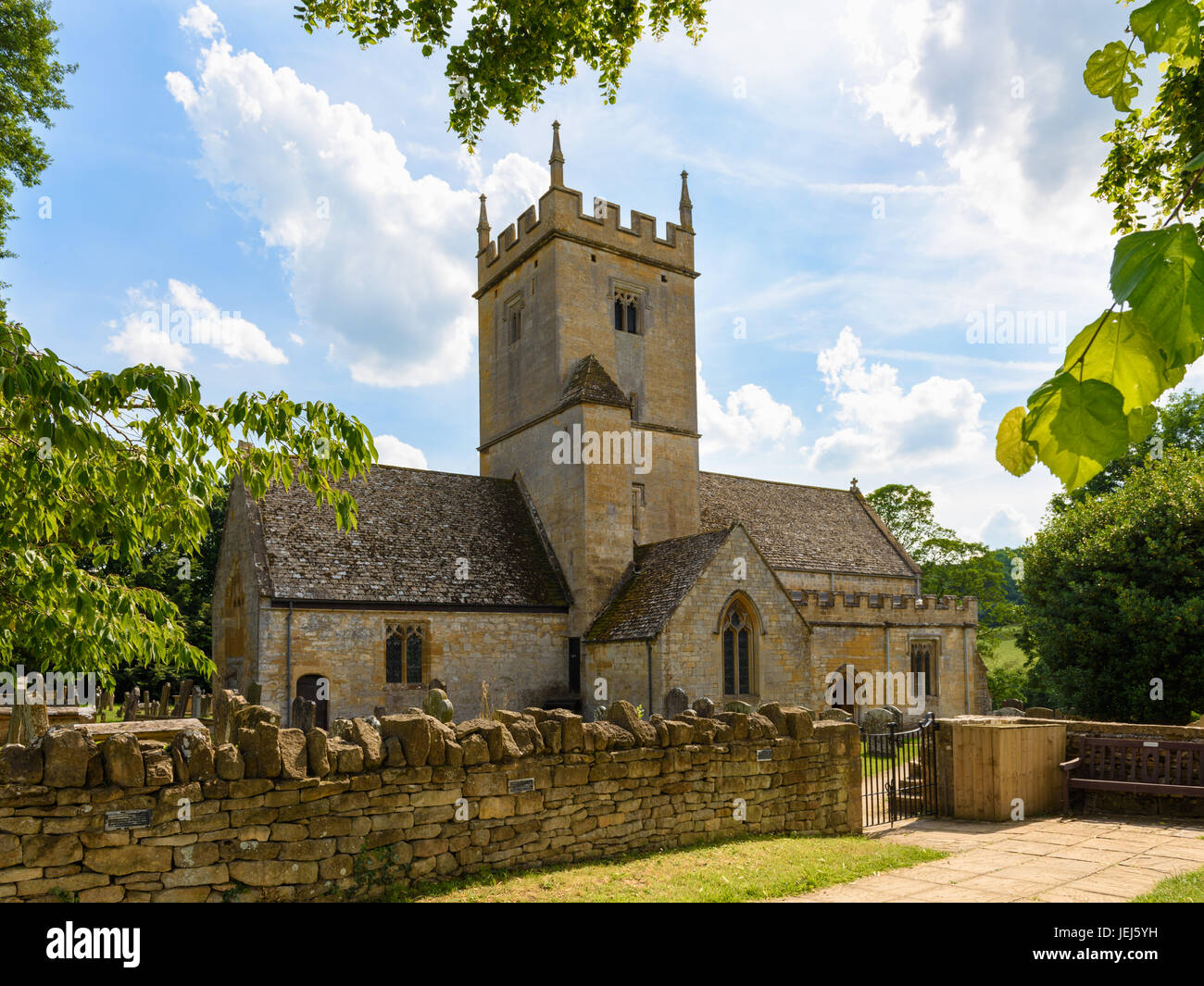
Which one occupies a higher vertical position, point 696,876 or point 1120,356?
point 1120,356

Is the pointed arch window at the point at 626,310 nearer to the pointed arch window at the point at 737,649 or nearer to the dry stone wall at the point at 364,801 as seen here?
the pointed arch window at the point at 737,649

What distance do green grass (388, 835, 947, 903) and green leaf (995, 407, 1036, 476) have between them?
6493 mm

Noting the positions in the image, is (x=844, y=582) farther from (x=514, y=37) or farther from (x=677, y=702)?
(x=514, y=37)

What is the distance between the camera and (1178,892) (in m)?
7.17

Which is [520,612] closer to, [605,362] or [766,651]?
[766,651]

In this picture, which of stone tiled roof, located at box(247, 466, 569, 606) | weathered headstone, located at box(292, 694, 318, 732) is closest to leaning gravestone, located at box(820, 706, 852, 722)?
stone tiled roof, located at box(247, 466, 569, 606)

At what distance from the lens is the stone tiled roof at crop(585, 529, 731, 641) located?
68.2ft

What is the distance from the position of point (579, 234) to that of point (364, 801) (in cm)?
2164

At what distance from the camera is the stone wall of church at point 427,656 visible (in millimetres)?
19359

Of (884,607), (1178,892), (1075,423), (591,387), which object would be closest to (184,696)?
(591,387)

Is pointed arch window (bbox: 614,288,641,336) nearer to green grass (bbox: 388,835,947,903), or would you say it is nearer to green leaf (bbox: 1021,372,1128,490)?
green grass (bbox: 388,835,947,903)
